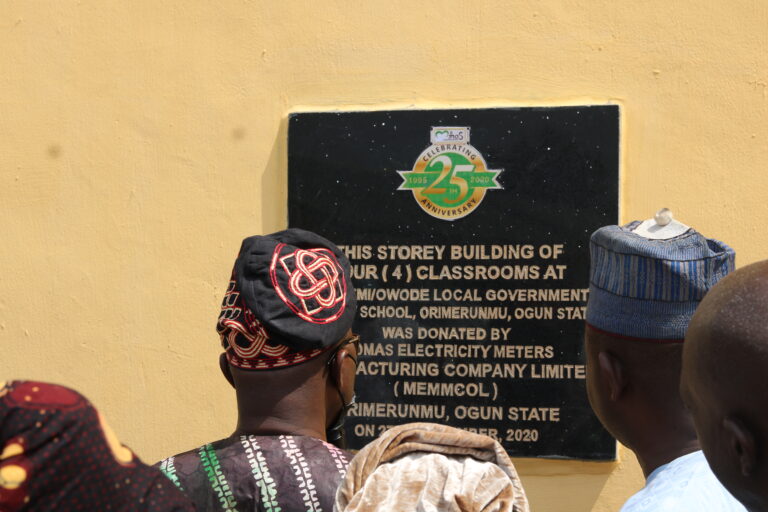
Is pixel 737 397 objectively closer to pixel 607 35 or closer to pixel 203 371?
pixel 607 35

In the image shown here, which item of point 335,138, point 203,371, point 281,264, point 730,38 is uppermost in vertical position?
point 730,38

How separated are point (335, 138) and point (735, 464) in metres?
2.03

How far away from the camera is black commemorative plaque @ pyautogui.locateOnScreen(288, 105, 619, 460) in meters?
2.88

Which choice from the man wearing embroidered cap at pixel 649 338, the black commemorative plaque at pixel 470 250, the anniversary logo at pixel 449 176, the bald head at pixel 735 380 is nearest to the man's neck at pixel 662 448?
the man wearing embroidered cap at pixel 649 338

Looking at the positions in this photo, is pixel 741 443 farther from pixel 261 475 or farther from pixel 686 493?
pixel 261 475

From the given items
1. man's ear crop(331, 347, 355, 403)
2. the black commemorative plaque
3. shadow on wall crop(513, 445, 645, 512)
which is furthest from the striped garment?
shadow on wall crop(513, 445, 645, 512)

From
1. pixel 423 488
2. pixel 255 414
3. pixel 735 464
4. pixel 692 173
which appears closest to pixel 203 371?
pixel 255 414

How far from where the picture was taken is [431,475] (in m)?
1.33

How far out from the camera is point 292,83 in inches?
121

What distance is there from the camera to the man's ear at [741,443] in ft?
3.92

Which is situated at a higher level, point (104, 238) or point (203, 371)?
point (104, 238)

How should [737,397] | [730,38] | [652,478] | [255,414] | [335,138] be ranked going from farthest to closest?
[335,138]
[730,38]
[255,414]
[652,478]
[737,397]

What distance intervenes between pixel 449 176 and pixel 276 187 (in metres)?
0.58

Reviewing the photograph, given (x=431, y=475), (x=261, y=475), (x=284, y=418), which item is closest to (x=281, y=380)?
(x=284, y=418)
